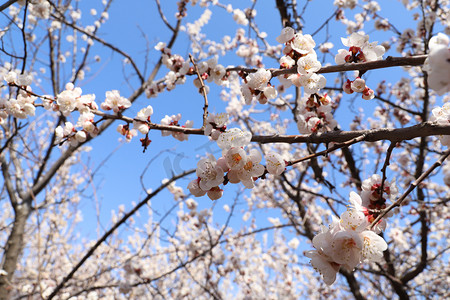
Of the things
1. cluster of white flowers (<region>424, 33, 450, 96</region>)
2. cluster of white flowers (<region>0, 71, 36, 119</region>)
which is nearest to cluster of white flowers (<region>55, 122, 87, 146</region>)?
cluster of white flowers (<region>0, 71, 36, 119</region>)

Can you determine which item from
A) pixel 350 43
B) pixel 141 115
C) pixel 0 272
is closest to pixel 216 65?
pixel 141 115

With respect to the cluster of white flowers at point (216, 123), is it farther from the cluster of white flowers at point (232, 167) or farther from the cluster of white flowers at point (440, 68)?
the cluster of white flowers at point (440, 68)

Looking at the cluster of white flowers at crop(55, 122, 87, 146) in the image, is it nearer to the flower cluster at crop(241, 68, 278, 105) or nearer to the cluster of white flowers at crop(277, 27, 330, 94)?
the flower cluster at crop(241, 68, 278, 105)

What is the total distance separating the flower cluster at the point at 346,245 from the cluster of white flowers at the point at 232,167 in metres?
0.30

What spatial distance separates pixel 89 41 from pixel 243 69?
5.11 m

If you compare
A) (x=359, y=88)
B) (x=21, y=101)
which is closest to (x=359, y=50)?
(x=359, y=88)

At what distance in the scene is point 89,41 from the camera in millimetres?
5633

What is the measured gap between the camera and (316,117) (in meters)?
1.85

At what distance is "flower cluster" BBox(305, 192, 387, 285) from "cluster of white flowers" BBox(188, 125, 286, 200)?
12.0 inches

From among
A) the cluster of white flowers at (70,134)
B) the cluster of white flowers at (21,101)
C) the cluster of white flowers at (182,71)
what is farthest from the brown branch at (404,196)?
the cluster of white flowers at (21,101)

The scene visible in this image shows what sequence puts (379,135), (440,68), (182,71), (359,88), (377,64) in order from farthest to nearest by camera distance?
(182,71) < (359,88) < (377,64) < (379,135) < (440,68)

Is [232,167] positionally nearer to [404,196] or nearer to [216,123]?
[216,123]

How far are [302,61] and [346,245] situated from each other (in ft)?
2.97

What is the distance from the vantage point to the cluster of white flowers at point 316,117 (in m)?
1.81
